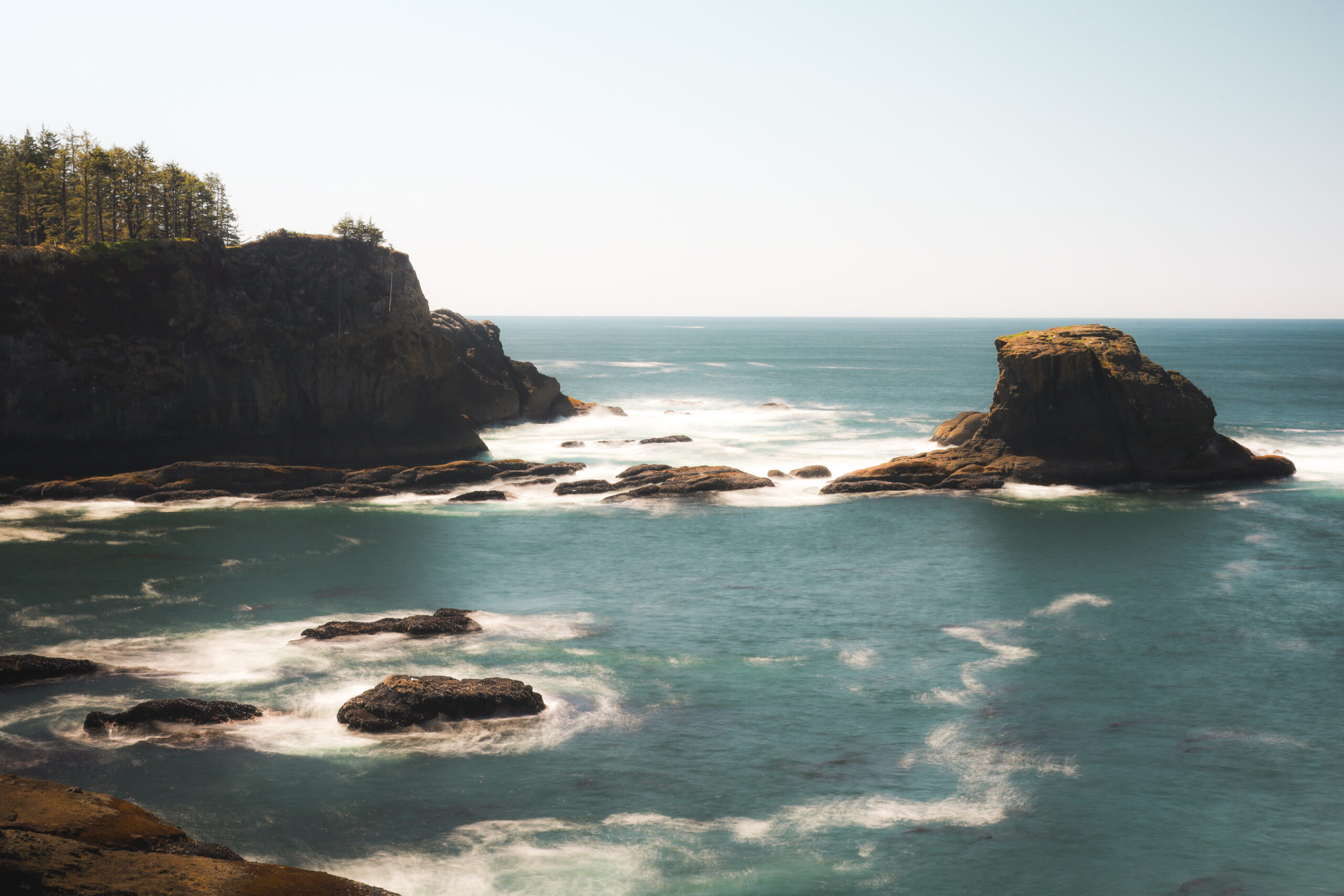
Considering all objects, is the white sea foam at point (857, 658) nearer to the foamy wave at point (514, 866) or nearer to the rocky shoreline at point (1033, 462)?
the foamy wave at point (514, 866)

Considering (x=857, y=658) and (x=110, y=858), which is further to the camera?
(x=857, y=658)

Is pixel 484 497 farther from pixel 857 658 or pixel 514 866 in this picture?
pixel 514 866

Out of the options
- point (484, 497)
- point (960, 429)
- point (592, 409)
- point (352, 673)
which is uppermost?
point (592, 409)

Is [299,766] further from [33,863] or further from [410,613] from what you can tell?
[410,613]

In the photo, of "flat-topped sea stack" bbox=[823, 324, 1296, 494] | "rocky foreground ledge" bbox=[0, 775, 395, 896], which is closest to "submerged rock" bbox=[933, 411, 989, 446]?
"flat-topped sea stack" bbox=[823, 324, 1296, 494]

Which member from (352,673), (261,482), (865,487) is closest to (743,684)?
(352,673)

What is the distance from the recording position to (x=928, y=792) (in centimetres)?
2167

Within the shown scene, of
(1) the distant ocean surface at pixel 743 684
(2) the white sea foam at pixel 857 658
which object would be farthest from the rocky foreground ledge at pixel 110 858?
(2) the white sea foam at pixel 857 658

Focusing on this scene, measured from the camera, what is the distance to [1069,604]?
119 ft

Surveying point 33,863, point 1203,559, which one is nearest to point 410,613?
point 33,863

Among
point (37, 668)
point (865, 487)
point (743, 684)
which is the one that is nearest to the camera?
point (37, 668)

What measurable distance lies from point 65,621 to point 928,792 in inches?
1124

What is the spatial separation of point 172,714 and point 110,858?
487 inches

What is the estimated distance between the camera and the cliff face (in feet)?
173
